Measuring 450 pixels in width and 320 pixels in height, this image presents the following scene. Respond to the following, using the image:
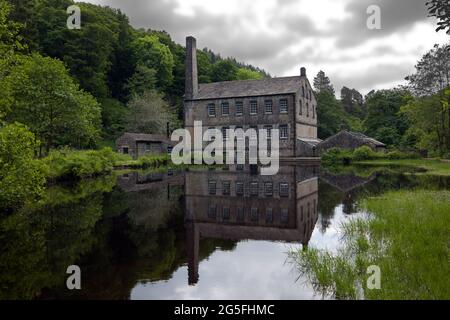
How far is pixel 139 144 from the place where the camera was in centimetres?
4197

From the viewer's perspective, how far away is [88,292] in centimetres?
577

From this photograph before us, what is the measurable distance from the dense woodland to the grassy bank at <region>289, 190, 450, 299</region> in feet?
15.0

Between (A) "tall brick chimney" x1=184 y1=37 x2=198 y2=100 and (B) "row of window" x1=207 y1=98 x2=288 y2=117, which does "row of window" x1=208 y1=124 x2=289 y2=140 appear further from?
(A) "tall brick chimney" x1=184 y1=37 x2=198 y2=100

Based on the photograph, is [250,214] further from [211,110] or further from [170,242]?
[211,110]

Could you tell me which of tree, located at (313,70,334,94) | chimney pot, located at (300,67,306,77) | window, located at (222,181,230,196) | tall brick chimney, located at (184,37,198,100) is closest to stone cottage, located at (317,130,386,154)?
chimney pot, located at (300,67,306,77)

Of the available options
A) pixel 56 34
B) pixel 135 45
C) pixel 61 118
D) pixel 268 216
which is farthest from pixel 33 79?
pixel 135 45

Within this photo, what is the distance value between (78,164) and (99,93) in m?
35.9

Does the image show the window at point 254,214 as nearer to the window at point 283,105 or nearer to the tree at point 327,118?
the window at point 283,105

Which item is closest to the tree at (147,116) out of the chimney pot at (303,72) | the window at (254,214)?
the chimney pot at (303,72)

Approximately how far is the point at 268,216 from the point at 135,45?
207ft

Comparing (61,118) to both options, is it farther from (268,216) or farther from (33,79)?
(268,216)

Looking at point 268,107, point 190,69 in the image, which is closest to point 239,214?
point 268,107

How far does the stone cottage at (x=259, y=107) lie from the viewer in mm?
42938

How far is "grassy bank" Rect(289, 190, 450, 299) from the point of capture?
521 cm
